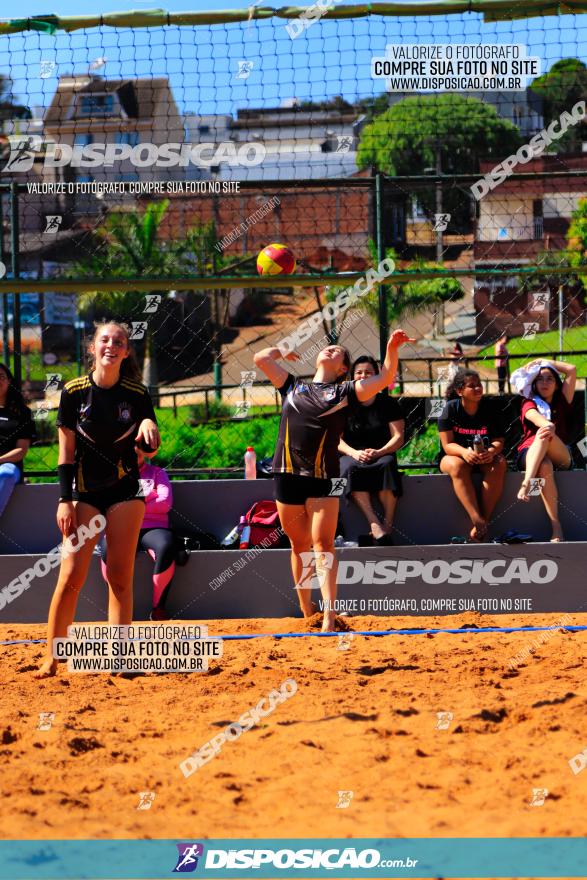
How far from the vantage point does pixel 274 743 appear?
4.39m

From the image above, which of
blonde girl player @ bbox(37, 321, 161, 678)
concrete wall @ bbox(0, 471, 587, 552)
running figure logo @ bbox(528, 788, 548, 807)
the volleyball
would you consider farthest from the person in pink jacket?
running figure logo @ bbox(528, 788, 548, 807)

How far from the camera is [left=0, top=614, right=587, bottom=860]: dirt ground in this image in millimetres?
3646

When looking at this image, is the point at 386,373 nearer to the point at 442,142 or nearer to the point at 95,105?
the point at 95,105

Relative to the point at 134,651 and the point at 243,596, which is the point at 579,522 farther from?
the point at 134,651

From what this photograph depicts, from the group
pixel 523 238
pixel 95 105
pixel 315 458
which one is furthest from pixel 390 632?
pixel 523 238

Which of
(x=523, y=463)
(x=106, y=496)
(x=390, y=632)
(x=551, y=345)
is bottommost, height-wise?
(x=390, y=632)

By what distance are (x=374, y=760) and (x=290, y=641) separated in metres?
2.59

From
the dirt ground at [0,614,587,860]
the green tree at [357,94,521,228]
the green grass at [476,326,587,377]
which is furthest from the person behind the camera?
the green tree at [357,94,521,228]

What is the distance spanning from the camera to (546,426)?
823 cm

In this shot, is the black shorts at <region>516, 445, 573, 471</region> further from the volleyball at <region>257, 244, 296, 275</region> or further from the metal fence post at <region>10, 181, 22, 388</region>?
the metal fence post at <region>10, 181, 22, 388</region>

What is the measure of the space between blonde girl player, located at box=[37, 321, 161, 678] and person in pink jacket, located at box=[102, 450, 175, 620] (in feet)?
5.69

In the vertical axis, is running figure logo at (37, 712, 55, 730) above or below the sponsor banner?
below

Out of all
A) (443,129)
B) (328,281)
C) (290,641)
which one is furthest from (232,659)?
(443,129)

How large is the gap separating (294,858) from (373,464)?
5.00 metres
